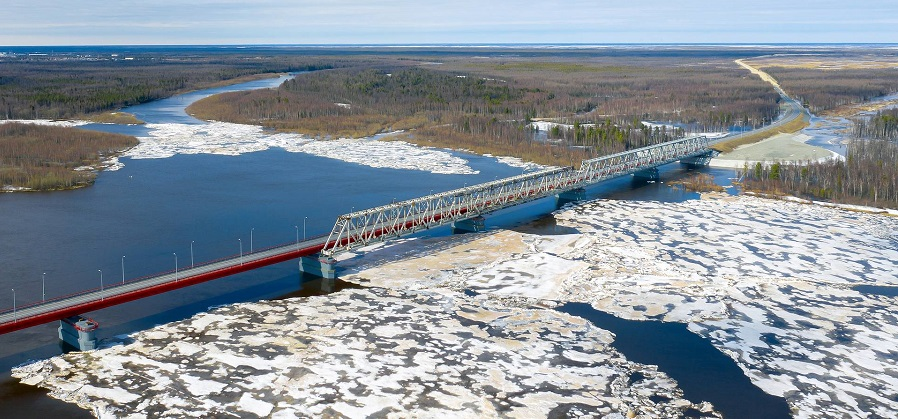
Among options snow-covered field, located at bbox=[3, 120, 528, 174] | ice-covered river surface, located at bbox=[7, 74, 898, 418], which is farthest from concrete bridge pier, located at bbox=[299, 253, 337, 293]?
snow-covered field, located at bbox=[3, 120, 528, 174]

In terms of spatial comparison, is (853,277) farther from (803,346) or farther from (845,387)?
(845,387)

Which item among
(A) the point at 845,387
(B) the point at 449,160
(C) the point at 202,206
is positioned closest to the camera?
(A) the point at 845,387

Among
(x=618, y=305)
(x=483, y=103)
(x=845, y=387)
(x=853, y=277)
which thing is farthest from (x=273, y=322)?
(x=483, y=103)

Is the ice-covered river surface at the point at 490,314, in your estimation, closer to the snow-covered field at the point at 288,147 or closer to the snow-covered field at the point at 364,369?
the snow-covered field at the point at 364,369

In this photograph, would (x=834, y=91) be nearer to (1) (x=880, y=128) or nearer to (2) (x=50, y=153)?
(1) (x=880, y=128)

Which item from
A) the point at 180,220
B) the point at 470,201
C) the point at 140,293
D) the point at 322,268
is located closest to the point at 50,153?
the point at 180,220

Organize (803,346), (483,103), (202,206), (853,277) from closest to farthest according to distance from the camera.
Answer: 1. (803,346)
2. (853,277)
3. (202,206)
4. (483,103)
